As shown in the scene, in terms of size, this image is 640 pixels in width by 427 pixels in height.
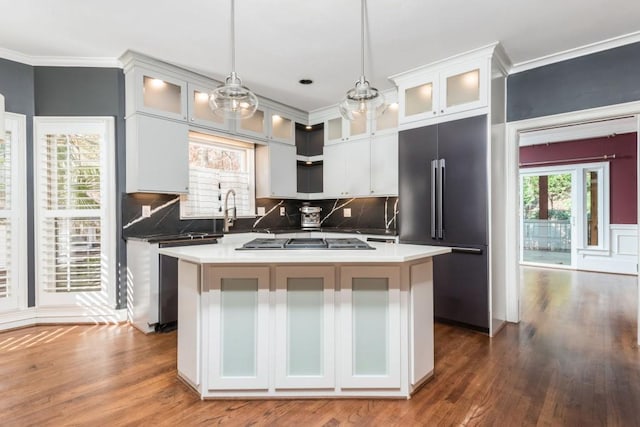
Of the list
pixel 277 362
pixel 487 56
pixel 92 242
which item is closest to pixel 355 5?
pixel 487 56

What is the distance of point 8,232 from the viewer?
322 centimetres

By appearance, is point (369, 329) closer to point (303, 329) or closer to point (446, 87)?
point (303, 329)

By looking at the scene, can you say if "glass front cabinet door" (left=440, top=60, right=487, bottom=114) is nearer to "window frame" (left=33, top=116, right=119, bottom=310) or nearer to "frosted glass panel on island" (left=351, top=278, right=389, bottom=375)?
"frosted glass panel on island" (left=351, top=278, right=389, bottom=375)

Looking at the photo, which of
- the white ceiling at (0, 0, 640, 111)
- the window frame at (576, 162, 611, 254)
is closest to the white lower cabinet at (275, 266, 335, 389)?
the white ceiling at (0, 0, 640, 111)

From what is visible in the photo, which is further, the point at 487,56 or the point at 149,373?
the point at 487,56

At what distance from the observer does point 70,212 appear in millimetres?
3396

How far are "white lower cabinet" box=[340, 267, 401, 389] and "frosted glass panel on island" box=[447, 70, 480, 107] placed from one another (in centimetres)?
214

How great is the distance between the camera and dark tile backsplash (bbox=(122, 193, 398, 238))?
139 inches

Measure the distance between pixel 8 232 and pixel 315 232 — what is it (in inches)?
129

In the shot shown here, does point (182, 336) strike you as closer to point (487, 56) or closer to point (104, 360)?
point (104, 360)

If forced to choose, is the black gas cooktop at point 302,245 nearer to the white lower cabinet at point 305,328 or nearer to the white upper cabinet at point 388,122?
the white lower cabinet at point 305,328

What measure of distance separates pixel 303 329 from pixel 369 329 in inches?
15.5

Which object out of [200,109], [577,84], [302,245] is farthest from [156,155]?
[577,84]

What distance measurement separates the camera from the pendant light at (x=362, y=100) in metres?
2.44
